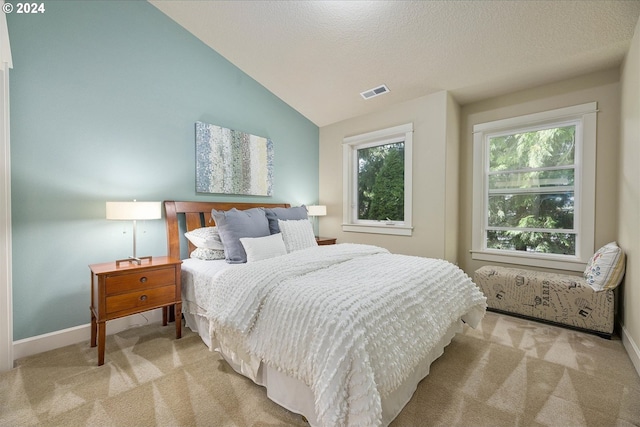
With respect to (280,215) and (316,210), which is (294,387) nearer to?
(280,215)

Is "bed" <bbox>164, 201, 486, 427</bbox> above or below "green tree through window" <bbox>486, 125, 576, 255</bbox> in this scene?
below

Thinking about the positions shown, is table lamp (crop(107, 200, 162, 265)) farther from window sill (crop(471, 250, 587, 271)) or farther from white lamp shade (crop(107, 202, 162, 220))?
window sill (crop(471, 250, 587, 271))

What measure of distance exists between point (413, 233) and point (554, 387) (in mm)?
1974

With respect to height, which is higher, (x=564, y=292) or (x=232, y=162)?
(x=232, y=162)

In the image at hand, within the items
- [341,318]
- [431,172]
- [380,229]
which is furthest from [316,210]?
[341,318]

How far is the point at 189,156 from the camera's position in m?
3.03

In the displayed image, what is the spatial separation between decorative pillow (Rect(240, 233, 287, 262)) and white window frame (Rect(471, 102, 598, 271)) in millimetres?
2564

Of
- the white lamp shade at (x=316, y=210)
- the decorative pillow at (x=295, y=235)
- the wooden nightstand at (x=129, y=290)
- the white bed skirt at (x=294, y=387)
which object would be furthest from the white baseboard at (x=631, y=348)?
the wooden nightstand at (x=129, y=290)

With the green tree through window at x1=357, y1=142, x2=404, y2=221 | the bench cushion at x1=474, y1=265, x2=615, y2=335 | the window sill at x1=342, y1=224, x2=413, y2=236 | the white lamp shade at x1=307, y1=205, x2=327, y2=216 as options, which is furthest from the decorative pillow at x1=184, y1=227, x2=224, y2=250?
the bench cushion at x1=474, y1=265, x2=615, y2=335

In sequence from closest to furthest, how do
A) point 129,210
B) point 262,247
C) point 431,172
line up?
1. point 129,210
2. point 262,247
3. point 431,172

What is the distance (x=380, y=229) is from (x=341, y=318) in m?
2.71

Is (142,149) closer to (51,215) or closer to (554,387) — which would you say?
(51,215)

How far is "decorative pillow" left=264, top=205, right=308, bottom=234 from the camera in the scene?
306 cm

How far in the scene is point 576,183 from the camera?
296 cm
